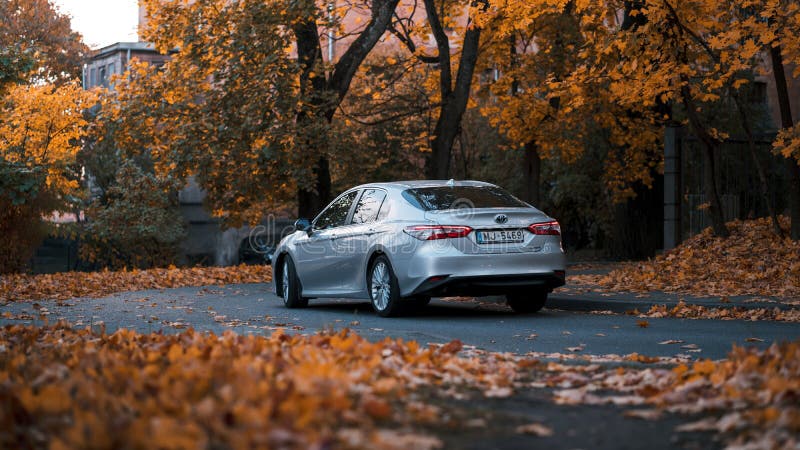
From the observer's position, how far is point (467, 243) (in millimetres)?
12164

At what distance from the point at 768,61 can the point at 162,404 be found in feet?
127

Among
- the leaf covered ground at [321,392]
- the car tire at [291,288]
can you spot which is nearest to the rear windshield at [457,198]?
the car tire at [291,288]

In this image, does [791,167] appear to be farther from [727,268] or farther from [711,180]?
[727,268]

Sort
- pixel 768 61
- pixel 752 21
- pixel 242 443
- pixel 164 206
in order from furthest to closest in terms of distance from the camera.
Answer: pixel 164 206, pixel 768 61, pixel 752 21, pixel 242 443

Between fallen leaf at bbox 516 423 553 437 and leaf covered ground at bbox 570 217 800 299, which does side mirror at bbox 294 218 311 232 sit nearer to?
leaf covered ground at bbox 570 217 800 299

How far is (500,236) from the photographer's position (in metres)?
12.3

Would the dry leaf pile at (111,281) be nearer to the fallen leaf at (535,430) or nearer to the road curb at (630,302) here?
the road curb at (630,302)

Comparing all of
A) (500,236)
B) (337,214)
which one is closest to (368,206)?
(337,214)

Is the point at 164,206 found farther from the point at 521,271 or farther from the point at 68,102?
the point at 521,271

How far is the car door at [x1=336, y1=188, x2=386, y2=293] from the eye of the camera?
13.4 meters

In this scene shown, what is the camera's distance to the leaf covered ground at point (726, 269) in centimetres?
1496

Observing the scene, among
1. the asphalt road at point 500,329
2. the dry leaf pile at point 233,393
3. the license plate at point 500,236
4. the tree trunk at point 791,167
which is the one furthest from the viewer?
the tree trunk at point 791,167

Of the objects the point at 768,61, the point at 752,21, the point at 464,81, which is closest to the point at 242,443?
the point at 752,21

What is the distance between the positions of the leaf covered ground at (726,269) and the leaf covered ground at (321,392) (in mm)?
7487
